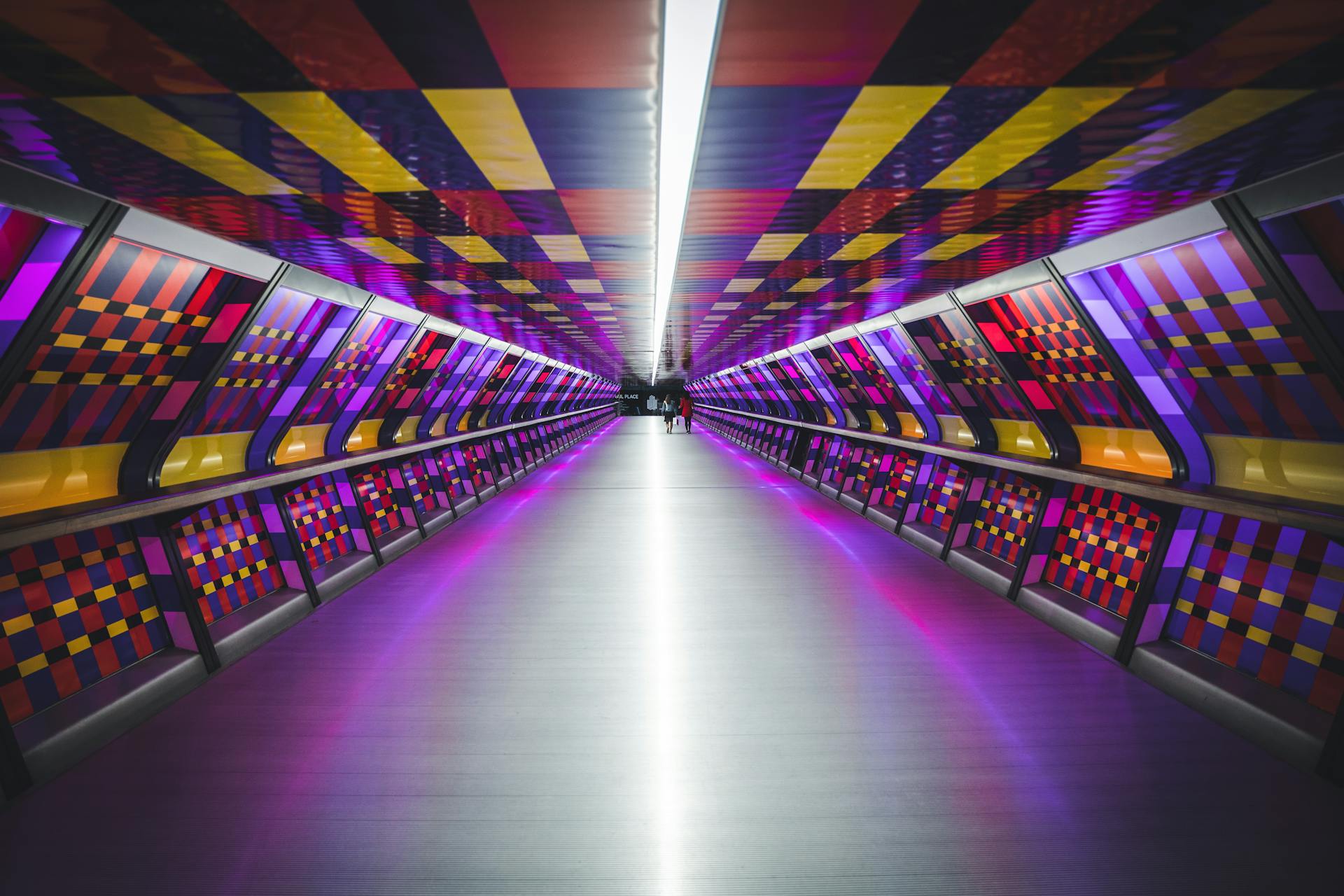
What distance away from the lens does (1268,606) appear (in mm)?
3170

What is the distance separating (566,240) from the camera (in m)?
3.92

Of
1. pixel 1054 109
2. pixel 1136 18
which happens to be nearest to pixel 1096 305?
pixel 1054 109

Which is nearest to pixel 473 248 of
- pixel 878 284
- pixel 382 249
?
pixel 382 249

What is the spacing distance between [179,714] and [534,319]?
17.7 feet

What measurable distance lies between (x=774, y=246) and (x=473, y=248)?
211cm

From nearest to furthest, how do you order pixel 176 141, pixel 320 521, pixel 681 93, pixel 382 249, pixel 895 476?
pixel 681 93, pixel 176 141, pixel 382 249, pixel 320 521, pixel 895 476

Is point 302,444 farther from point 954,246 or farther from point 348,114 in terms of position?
point 954,246

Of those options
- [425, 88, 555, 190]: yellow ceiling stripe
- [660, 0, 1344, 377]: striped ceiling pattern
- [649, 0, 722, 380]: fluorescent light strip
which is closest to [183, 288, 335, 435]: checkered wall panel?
[425, 88, 555, 190]: yellow ceiling stripe

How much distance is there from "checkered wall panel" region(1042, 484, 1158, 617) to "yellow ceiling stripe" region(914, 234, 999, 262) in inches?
81.3

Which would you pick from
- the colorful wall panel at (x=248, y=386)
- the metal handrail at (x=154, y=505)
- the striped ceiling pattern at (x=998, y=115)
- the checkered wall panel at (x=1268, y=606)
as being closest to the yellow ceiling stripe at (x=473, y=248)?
the colorful wall panel at (x=248, y=386)

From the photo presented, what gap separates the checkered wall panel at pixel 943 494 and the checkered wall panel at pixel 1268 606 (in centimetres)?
267

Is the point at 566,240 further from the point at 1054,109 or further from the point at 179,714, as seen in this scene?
the point at 179,714

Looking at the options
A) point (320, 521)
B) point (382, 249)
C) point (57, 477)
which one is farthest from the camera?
point (320, 521)

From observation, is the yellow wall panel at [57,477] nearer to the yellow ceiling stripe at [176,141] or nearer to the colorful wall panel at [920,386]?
the yellow ceiling stripe at [176,141]
